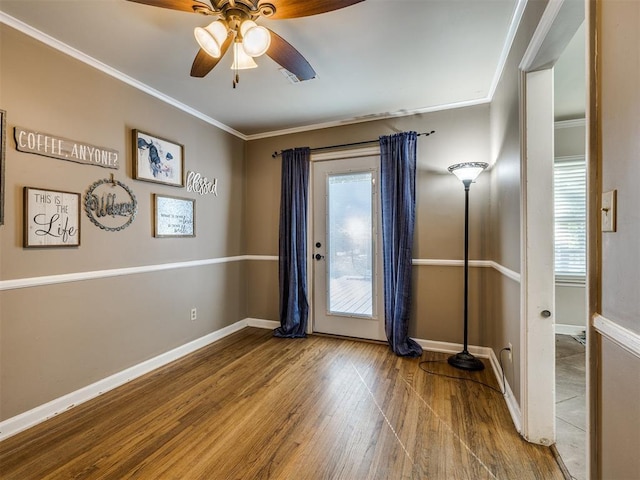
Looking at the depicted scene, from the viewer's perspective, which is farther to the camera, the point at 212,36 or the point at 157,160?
the point at 157,160

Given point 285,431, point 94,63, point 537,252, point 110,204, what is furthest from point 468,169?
point 94,63

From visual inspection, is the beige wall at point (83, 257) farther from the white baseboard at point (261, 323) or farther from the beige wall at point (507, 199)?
the beige wall at point (507, 199)

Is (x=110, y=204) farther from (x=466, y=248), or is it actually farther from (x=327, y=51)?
(x=466, y=248)

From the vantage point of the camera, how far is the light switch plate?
2.83 ft

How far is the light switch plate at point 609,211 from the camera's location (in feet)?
2.83

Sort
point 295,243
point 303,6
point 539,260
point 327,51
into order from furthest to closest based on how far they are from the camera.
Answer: point 295,243 → point 327,51 → point 539,260 → point 303,6

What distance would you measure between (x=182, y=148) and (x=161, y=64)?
832mm

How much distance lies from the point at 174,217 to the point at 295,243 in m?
1.30

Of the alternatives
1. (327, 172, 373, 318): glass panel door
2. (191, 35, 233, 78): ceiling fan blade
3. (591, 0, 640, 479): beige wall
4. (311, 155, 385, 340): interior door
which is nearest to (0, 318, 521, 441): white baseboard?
(311, 155, 385, 340): interior door

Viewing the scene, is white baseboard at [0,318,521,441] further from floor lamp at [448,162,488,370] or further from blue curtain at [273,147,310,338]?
blue curtain at [273,147,310,338]

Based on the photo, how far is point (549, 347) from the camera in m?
1.62

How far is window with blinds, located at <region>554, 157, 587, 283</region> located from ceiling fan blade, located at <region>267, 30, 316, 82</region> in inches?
130

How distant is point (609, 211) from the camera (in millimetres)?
881

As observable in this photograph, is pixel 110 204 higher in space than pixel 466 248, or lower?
higher
